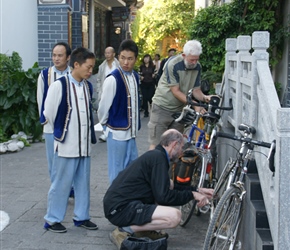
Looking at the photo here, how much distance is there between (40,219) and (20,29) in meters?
6.98

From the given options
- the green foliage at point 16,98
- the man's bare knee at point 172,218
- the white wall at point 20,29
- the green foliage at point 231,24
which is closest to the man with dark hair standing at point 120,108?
the man's bare knee at point 172,218

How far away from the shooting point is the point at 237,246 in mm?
5246

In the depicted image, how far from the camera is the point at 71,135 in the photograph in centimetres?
621

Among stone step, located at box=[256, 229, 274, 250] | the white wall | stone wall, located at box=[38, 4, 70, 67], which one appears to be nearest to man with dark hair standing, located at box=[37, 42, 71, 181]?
stone step, located at box=[256, 229, 274, 250]

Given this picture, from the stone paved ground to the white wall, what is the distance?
10.7 ft

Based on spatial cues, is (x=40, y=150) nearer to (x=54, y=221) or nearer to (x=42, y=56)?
(x=42, y=56)

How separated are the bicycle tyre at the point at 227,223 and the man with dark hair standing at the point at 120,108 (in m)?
1.72

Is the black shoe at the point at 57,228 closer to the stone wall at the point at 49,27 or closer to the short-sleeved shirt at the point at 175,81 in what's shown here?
the short-sleeved shirt at the point at 175,81

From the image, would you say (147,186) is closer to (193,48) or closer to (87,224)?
(87,224)

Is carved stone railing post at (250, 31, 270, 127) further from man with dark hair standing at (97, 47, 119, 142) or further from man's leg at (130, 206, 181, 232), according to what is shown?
man with dark hair standing at (97, 47, 119, 142)

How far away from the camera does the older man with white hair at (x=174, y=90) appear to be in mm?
7297

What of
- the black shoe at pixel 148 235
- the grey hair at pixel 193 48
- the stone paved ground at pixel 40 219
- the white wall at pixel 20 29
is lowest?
the stone paved ground at pixel 40 219

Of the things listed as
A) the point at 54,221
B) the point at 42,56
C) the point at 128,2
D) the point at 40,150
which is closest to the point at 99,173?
the point at 40,150

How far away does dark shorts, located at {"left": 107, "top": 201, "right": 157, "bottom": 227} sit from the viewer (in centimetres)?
525
